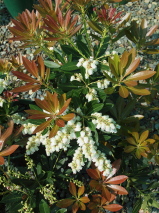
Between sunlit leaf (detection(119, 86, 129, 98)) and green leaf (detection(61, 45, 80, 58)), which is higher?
green leaf (detection(61, 45, 80, 58))

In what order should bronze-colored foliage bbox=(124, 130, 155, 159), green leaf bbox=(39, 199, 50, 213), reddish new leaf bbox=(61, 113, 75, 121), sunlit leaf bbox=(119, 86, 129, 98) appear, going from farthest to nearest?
1. bronze-colored foliage bbox=(124, 130, 155, 159)
2. green leaf bbox=(39, 199, 50, 213)
3. sunlit leaf bbox=(119, 86, 129, 98)
4. reddish new leaf bbox=(61, 113, 75, 121)

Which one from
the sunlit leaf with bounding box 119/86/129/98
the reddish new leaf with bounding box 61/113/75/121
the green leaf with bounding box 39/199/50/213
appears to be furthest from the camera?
the green leaf with bounding box 39/199/50/213

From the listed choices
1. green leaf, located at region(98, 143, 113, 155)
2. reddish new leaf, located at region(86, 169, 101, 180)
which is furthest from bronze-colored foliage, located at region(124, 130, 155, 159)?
reddish new leaf, located at region(86, 169, 101, 180)

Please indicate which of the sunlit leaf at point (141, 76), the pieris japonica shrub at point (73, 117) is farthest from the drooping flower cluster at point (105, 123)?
the sunlit leaf at point (141, 76)

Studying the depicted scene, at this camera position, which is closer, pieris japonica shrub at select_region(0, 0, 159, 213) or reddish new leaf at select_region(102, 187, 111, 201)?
pieris japonica shrub at select_region(0, 0, 159, 213)

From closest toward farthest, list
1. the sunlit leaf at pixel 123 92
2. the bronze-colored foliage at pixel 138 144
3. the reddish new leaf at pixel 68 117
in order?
the reddish new leaf at pixel 68 117, the sunlit leaf at pixel 123 92, the bronze-colored foliage at pixel 138 144

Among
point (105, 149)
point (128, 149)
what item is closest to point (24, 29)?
point (105, 149)

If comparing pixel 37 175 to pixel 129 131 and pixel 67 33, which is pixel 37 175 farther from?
pixel 67 33

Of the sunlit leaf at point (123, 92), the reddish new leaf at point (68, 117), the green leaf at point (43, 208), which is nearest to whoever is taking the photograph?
the reddish new leaf at point (68, 117)

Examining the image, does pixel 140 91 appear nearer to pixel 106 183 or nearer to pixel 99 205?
pixel 106 183

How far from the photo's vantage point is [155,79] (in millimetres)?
1656

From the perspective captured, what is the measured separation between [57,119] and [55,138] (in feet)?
0.43

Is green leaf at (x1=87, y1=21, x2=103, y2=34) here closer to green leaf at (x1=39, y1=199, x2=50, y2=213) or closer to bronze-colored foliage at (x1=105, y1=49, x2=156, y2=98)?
bronze-colored foliage at (x1=105, y1=49, x2=156, y2=98)

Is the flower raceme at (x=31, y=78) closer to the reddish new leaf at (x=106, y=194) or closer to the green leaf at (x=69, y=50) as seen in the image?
the green leaf at (x=69, y=50)
